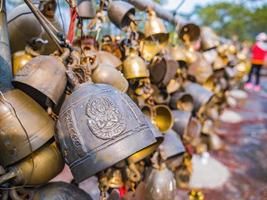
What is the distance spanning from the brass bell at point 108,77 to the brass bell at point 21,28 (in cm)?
44

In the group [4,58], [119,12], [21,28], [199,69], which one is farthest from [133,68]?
[199,69]

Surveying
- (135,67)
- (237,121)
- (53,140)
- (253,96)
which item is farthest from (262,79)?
(53,140)

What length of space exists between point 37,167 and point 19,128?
0.16m

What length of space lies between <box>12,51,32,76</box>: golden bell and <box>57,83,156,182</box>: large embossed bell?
0.45 m

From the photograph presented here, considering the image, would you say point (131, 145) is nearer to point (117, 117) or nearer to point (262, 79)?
point (117, 117)

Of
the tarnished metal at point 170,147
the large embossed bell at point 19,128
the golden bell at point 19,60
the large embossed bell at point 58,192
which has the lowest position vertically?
the tarnished metal at point 170,147

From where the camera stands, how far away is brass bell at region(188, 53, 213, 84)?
3.16 metres

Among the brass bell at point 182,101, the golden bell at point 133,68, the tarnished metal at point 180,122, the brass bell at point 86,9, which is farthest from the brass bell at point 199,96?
the brass bell at point 86,9

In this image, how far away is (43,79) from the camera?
42.3 inches

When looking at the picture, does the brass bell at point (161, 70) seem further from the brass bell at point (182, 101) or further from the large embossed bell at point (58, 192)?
the large embossed bell at point (58, 192)

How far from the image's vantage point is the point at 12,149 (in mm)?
1073

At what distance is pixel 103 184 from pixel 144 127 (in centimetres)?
29

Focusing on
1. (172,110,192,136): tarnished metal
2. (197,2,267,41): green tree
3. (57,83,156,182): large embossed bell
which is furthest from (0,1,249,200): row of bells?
(197,2,267,41): green tree

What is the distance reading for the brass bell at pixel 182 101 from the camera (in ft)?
8.66
